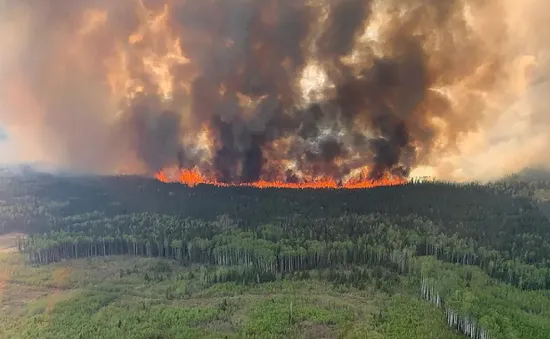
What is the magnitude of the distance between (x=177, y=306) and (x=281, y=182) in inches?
398

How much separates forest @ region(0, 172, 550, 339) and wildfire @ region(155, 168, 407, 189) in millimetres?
1556

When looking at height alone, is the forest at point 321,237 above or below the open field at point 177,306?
above

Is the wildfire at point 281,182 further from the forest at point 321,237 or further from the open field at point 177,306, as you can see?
the open field at point 177,306

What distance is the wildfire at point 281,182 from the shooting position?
23.9 m

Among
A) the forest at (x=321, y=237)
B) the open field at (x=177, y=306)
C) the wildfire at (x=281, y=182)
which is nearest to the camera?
the open field at (x=177, y=306)

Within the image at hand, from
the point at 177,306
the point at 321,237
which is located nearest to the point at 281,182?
the point at 321,237

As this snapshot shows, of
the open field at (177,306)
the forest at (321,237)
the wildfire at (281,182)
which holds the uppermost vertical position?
the wildfire at (281,182)

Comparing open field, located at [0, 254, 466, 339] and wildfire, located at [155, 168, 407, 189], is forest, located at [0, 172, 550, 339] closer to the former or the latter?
open field, located at [0, 254, 466, 339]

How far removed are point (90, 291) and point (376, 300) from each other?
28.1 ft

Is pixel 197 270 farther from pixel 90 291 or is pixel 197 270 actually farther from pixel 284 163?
pixel 284 163

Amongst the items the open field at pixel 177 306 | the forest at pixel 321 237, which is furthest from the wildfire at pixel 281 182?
the open field at pixel 177 306

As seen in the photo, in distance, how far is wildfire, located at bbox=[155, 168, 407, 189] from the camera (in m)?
23.9

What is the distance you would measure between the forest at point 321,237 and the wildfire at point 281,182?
1556 millimetres

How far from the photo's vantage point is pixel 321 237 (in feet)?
65.8
